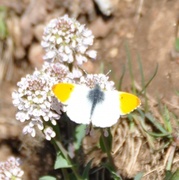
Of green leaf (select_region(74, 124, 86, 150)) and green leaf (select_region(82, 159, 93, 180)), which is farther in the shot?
green leaf (select_region(74, 124, 86, 150))

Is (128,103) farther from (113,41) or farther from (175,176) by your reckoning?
(113,41)

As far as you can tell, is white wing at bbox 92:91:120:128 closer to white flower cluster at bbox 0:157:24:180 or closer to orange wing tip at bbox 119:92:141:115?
orange wing tip at bbox 119:92:141:115

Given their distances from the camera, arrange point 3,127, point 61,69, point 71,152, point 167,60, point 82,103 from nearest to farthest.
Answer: point 82,103
point 61,69
point 71,152
point 167,60
point 3,127

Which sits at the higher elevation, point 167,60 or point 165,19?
point 165,19

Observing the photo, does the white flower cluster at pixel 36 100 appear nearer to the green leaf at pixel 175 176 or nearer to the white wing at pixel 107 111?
the white wing at pixel 107 111

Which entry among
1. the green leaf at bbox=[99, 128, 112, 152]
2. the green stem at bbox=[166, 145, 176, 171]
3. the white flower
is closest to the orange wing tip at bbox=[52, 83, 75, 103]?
the white flower

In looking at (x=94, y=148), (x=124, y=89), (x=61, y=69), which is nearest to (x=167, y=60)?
(x=124, y=89)

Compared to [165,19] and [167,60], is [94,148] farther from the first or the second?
[165,19]
